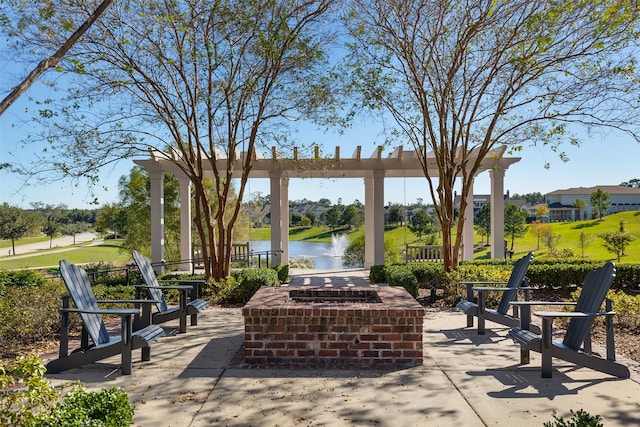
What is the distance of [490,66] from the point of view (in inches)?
316

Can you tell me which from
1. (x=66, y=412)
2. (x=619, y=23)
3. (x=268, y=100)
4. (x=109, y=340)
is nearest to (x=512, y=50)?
(x=619, y=23)

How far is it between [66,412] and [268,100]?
6.81 m

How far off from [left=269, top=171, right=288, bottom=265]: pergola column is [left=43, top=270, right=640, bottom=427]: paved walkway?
7.21 metres

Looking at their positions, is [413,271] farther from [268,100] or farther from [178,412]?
[178,412]

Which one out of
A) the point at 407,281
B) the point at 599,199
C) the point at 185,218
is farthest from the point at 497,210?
the point at 599,199

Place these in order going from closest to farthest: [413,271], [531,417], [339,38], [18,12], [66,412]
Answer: [66,412] < [531,417] < [18,12] < [339,38] < [413,271]

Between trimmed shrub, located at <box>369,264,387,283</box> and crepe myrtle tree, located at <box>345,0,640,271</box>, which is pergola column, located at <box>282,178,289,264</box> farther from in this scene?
crepe myrtle tree, located at <box>345,0,640,271</box>

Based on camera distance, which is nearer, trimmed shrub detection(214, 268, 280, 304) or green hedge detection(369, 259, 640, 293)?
trimmed shrub detection(214, 268, 280, 304)

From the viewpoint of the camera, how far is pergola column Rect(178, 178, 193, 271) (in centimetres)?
1228

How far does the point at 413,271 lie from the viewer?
29.1ft

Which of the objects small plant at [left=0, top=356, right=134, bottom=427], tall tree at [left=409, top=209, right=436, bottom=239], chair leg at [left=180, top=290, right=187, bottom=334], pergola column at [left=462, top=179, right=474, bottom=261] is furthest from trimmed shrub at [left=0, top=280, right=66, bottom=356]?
tall tree at [left=409, top=209, right=436, bottom=239]

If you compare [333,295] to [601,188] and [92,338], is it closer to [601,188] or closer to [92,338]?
[92,338]

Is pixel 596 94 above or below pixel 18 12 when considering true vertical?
below

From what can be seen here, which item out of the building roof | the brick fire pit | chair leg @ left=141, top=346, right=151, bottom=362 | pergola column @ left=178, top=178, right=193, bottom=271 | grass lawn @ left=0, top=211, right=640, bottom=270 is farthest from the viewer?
the building roof
